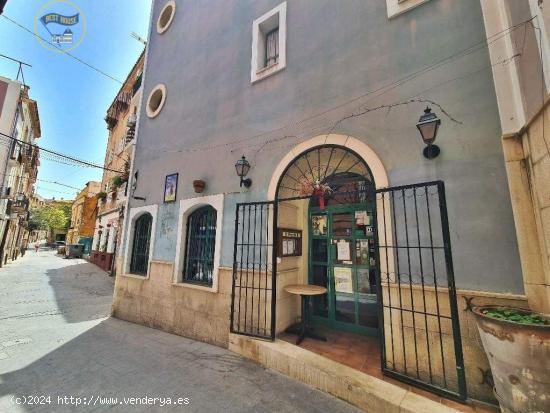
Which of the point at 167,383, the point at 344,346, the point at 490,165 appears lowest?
the point at 167,383

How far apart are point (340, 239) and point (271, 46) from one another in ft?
16.2

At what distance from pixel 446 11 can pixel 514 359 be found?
4.49m

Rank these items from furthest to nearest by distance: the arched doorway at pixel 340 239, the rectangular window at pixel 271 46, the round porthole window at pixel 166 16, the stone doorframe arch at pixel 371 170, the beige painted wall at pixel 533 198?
the round porthole window at pixel 166 16, the rectangular window at pixel 271 46, the arched doorway at pixel 340 239, the stone doorframe arch at pixel 371 170, the beige painted wall at pixel 533 198

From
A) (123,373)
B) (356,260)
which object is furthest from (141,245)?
(356,260)

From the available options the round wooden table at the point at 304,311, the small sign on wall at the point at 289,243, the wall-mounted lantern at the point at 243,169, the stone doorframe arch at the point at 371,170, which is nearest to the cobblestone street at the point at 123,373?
the round wooden table at the point at 304,311

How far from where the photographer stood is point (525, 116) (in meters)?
2.72

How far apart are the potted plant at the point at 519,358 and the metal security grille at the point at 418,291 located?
0.43m

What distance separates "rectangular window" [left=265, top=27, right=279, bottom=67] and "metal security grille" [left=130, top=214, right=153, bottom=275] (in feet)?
17.9

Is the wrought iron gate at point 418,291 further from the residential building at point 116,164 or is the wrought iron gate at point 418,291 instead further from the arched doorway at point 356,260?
the residential building at point 116,164

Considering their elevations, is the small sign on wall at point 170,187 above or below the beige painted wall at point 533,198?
above

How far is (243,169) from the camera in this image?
506 cm

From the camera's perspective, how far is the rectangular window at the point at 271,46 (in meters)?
5.92

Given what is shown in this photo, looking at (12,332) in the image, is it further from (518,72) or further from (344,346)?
(518,72)

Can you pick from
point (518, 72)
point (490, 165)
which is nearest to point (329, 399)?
point (490, 165)
